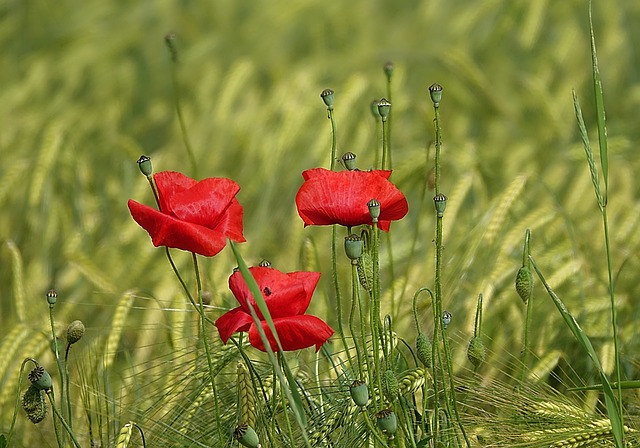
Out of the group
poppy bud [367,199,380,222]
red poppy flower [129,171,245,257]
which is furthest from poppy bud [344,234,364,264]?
red poppy flower [129,171,245,257]


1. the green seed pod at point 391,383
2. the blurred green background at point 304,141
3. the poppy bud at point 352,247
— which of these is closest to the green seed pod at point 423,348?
the green seed pod at point 391,383

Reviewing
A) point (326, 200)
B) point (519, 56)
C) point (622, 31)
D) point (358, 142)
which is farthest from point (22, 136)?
point (326, 200)

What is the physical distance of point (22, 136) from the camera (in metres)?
2.63

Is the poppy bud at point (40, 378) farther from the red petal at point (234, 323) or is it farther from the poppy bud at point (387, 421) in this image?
the poppy bud at point (387, 421)

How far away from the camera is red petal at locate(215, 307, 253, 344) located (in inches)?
36.9

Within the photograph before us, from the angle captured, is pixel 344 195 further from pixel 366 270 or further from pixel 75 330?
pixel 75 330

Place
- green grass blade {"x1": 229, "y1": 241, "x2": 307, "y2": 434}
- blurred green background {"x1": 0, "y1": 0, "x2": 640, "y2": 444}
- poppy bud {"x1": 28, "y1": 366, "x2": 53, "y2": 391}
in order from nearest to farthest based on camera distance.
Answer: green grass blade {"x1": 229, "y1": 241, "x2": 307, "y2": 434} < poppy bud {"x1": 28, "y1": 366, "x2": 53, "y2": 391} < blurred green background {"x1": 0, "y1": 0, "x2": 640, "y2": 444}

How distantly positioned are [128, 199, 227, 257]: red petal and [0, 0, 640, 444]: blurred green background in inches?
16.2

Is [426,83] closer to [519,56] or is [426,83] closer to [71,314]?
[519,56]

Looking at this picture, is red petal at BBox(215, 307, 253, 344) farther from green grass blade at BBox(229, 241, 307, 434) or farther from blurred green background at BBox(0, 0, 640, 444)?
blurred green background at BBox(0, 0, 640, 444)

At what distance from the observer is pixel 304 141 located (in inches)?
102

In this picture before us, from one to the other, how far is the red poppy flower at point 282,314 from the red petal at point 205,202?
0.07 m

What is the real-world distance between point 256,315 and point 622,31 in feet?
7.53

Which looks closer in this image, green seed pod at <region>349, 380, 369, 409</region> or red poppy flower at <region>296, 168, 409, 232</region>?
green seed pod at <region>349, 380, 369, 409</region>
